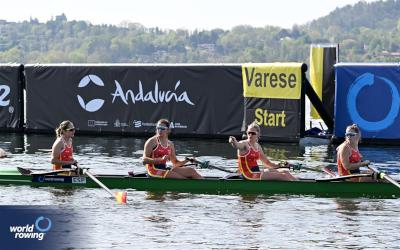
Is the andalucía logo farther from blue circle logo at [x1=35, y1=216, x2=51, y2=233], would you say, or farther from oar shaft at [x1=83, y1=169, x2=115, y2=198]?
oar shaft at [x1=83, y1=169, x2=115, y2=198]

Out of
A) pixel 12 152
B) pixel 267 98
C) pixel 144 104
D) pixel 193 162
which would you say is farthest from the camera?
pixel 144 104

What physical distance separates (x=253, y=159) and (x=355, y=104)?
1210cm

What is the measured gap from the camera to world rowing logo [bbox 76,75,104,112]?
1464 inches

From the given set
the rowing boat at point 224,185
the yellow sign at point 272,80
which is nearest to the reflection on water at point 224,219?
the rowing boat at point 224,185

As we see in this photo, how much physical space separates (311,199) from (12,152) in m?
13.5

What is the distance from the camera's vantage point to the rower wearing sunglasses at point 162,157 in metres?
22.4

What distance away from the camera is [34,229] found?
38.3 feet

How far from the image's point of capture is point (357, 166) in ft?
71.2

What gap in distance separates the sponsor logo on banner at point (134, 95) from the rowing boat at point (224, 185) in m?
13.4

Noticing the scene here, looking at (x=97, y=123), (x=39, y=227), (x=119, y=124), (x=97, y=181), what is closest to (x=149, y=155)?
(x=97, y=181)

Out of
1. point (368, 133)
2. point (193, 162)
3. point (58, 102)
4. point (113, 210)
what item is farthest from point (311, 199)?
point (58, 102)

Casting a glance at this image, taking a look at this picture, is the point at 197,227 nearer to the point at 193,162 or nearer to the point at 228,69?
the point at 193,162

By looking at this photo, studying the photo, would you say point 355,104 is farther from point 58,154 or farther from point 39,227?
point 39,227

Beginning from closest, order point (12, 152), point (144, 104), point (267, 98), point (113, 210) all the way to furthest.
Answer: point (113, 210) < point (12, 152) < point (267, 98) < point (144, 104)
